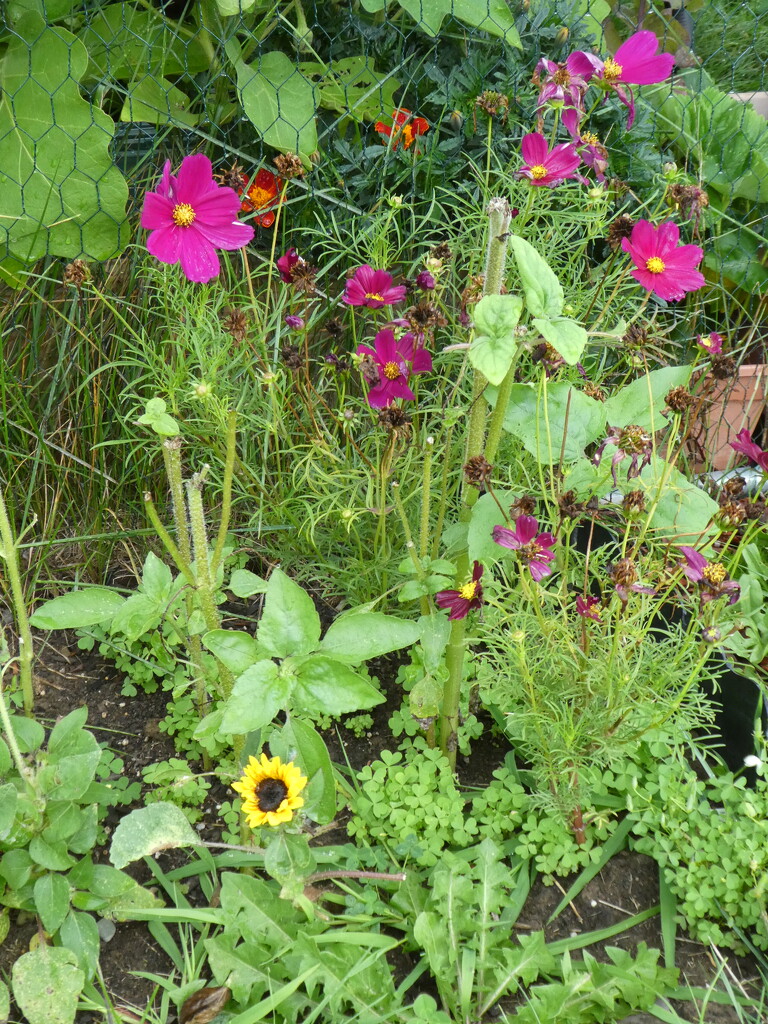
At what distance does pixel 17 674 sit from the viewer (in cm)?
171

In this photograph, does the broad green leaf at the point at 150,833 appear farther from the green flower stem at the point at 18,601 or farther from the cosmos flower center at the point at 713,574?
the cosmos flower center at the point at 713,574

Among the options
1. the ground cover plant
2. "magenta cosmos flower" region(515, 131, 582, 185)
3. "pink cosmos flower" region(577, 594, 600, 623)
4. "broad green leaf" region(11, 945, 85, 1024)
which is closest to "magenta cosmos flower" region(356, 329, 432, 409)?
the ground cover plant

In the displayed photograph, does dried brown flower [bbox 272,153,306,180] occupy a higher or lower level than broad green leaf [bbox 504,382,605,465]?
higher

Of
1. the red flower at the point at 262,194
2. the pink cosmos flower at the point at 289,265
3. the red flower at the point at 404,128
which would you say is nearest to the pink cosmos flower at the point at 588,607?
the pink cosmos flower at the point at 289,265

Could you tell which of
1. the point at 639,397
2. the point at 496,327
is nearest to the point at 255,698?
the point at 496,327

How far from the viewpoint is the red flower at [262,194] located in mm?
1865

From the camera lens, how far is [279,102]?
6.61 ft

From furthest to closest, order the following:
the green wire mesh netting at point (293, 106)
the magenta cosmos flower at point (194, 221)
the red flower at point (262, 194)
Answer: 1. the green wire mesh netting at point (293, 106)
2. the red flower at point (262, 194)
3. the magenta cosmos flower at point (194, 221)

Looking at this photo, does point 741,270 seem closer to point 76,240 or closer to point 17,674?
point 76,240

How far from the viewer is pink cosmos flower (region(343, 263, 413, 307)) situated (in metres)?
1.50

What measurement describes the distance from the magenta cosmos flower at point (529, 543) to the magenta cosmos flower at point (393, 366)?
1.16ft

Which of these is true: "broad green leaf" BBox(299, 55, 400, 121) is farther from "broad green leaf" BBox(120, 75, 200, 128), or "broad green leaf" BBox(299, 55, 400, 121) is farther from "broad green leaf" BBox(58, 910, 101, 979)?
"broad green leaf" BBox(58, 910, 101, 979)

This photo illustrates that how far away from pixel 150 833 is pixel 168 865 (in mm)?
229

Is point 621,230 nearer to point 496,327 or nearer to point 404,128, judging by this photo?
point 496,327
